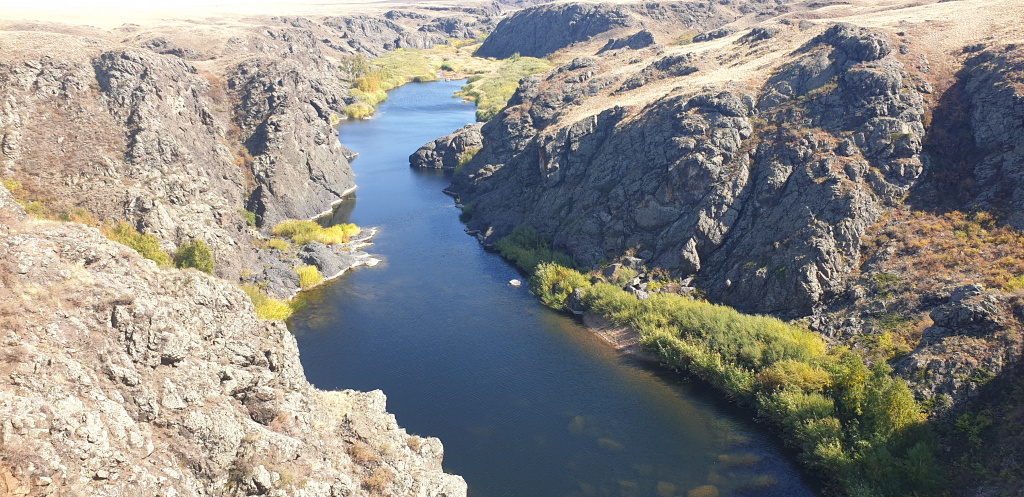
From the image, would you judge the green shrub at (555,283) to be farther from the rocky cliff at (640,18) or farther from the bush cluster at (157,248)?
the rocky cliff at (640,18)

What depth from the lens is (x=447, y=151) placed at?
109m

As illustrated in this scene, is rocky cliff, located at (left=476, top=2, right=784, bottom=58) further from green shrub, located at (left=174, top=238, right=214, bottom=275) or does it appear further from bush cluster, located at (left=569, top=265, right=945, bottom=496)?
green shrub, located at (left=174, top=238, right=214, bottom=275)

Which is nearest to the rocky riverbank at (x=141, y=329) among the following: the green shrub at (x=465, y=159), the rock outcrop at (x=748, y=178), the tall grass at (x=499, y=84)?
the rock outcrop at (x=748, y=178)

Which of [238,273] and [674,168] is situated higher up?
[674,168]

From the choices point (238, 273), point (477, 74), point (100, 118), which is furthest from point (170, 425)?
point (477, 74)

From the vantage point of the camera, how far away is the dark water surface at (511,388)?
39.5 m

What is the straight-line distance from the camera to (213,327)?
33312 mm

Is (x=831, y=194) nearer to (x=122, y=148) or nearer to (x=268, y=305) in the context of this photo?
(x=268, y=305)

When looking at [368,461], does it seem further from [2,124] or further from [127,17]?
[127,17]

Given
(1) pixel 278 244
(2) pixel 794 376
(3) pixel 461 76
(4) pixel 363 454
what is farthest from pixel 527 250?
(3) pixel 461 76

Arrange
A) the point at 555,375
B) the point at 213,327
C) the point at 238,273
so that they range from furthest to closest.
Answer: the point at 238,273 < the point at 555,375 < the point at 213,327

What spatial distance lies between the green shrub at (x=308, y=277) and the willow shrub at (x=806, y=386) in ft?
90.1

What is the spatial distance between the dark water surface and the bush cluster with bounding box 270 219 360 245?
501 centimetres

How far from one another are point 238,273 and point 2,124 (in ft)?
89.1
